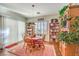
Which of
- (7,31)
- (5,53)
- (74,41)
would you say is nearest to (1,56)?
(5,53)

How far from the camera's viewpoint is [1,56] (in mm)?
2469

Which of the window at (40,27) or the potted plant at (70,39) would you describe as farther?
the window at (40,27)

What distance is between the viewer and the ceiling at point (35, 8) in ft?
8.00

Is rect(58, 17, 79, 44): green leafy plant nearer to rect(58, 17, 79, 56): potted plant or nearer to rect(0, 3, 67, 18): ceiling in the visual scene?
rect(58, 17, 79, 56): potted plant

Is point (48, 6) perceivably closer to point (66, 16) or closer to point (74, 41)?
point (66, 16)

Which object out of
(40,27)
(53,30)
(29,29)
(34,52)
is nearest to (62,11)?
(53,30)

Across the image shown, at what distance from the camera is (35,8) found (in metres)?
2.46

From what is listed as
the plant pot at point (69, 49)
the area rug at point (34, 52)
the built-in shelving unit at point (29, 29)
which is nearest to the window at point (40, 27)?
the built-in shelving unit at point (29, 29)

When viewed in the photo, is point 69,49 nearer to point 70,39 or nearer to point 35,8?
point 70,39

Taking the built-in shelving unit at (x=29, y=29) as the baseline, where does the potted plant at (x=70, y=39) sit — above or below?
below

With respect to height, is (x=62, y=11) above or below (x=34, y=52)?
above

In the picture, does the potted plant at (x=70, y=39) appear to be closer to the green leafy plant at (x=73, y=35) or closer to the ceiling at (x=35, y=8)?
the green leafy plant at (x=73, y=35)

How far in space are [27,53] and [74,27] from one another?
35.4 inches

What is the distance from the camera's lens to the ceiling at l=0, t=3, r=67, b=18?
244cm
